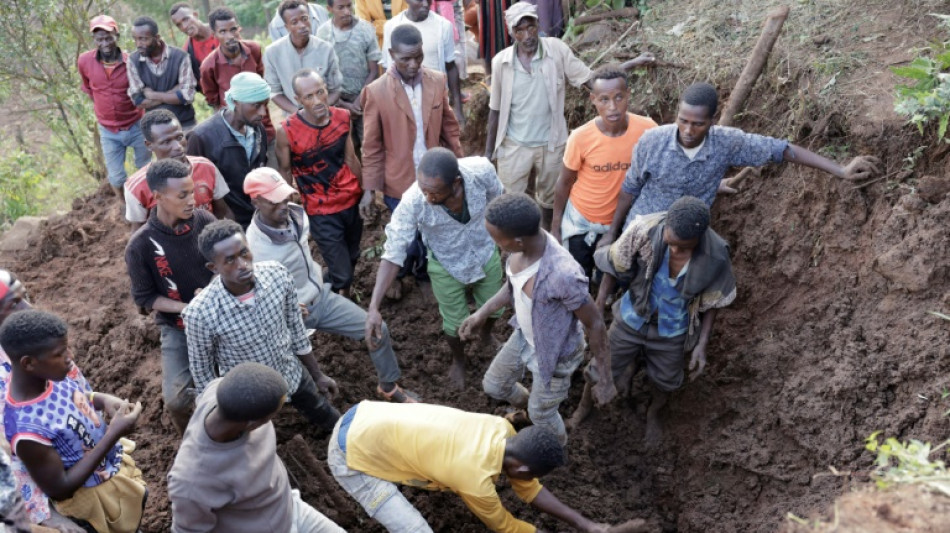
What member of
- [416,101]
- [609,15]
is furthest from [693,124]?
[609,15]

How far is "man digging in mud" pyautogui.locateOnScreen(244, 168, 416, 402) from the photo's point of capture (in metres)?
4.34

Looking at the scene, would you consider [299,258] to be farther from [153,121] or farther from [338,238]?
[153,121]

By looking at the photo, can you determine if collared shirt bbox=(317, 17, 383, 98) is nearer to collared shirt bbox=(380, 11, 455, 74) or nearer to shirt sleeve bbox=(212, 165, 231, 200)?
collared shirt bbox=(380, 11, 455, 74)

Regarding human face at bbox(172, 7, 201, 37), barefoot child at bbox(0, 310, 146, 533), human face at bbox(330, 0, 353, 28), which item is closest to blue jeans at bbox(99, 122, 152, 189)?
human face at bbox(172, 7, 201, 37)

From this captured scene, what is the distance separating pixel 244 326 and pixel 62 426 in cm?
95

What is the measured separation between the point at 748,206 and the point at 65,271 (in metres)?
6.16

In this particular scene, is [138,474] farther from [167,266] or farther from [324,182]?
[324,182]

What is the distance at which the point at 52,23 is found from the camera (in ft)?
28.0

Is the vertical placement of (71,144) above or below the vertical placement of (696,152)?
below

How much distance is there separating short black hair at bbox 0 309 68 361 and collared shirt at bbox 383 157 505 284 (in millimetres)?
1922

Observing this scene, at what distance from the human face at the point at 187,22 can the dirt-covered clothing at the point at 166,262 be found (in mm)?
3349

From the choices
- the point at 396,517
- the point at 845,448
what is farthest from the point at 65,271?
the point at 845,448

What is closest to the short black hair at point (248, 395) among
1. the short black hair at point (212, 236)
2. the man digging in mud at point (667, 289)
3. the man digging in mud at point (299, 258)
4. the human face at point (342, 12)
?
the short black hair at point (212, 236)

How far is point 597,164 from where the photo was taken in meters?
4.82
